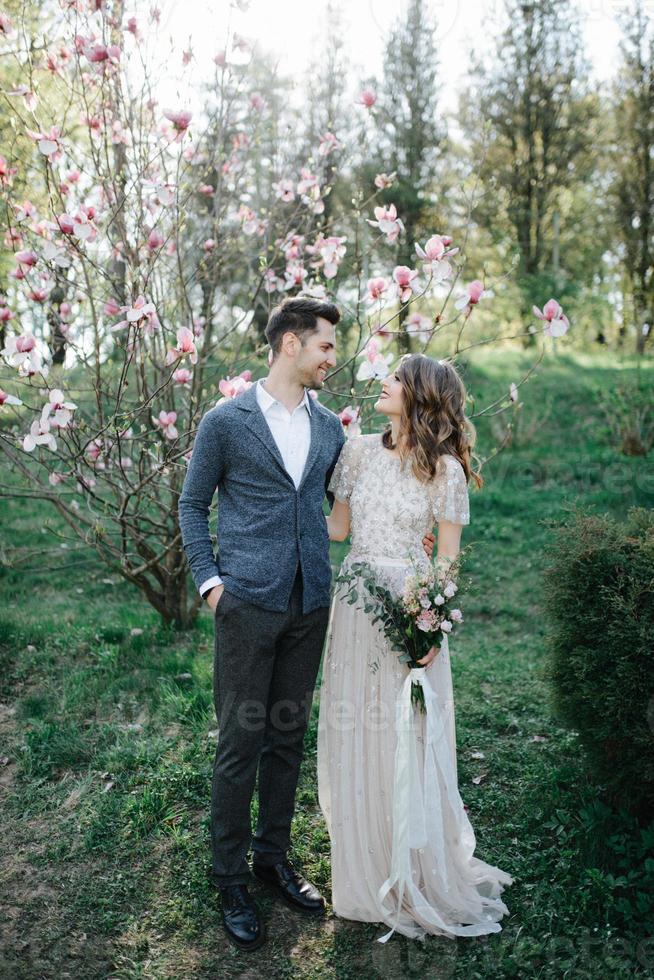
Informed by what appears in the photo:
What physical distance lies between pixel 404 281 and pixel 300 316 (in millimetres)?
734

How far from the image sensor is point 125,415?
137 inches

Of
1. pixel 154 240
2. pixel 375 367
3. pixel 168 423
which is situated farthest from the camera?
pixel 168 423

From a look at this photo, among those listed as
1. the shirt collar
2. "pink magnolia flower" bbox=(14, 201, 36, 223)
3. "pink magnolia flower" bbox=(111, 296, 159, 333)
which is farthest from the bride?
"pink magnolia flower" bbox=(14, 201, 36, 223)

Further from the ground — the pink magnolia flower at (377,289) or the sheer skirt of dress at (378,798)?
the pink magnolia flower at (377,289)

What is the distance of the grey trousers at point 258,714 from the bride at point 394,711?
153mm

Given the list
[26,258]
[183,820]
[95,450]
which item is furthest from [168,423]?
[183,820]

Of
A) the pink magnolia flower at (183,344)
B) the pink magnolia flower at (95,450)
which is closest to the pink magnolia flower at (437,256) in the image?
the pink magnolia flower at (183,344)

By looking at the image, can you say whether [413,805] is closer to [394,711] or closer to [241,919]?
[394,711]

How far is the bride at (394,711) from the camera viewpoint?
2760 mm

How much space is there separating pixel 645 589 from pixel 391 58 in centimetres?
1597

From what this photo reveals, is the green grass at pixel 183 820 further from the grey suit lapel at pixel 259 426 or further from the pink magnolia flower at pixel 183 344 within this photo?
the pink magnolia flower at pixel 183 344

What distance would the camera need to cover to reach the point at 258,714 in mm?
2693

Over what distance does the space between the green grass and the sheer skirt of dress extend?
0.10m

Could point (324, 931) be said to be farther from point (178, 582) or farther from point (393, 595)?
point (178, 582)
